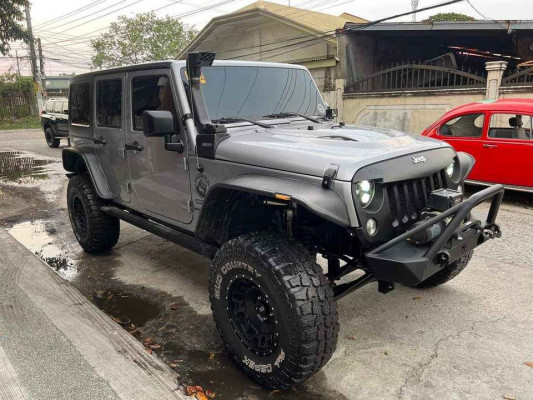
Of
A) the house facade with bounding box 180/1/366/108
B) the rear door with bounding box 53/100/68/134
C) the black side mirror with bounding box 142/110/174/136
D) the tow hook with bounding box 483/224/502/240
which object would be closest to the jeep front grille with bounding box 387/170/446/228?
the tow hook with bounding box 483/224/502/240

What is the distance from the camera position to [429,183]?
9.55 ft

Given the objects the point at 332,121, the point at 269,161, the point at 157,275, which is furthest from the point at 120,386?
the point at 332,121

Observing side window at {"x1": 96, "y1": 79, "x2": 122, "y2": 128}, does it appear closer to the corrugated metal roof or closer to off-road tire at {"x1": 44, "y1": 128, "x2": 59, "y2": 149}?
the corrugated metal roof

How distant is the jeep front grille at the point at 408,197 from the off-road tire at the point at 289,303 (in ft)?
1.90

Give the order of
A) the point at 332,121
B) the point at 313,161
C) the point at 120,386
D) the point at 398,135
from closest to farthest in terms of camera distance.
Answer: the point at 313,161 < the point at 120,386 < the point at 398,135 < the point at 332,121

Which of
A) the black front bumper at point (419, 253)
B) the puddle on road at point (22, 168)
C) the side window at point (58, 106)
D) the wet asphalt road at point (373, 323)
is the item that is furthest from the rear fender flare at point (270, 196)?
the side window at point (58, 106)

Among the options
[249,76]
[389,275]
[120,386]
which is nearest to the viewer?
[389,275]

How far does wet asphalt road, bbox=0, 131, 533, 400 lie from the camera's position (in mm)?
2805

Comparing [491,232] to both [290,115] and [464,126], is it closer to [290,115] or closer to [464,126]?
[290,115]

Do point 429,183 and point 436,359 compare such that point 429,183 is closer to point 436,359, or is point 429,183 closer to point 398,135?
point 398,135

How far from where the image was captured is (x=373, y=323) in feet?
11.8

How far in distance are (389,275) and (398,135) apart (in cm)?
126

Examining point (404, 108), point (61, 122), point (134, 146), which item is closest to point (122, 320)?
point (134, 146)

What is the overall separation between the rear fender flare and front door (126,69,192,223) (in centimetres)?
38
